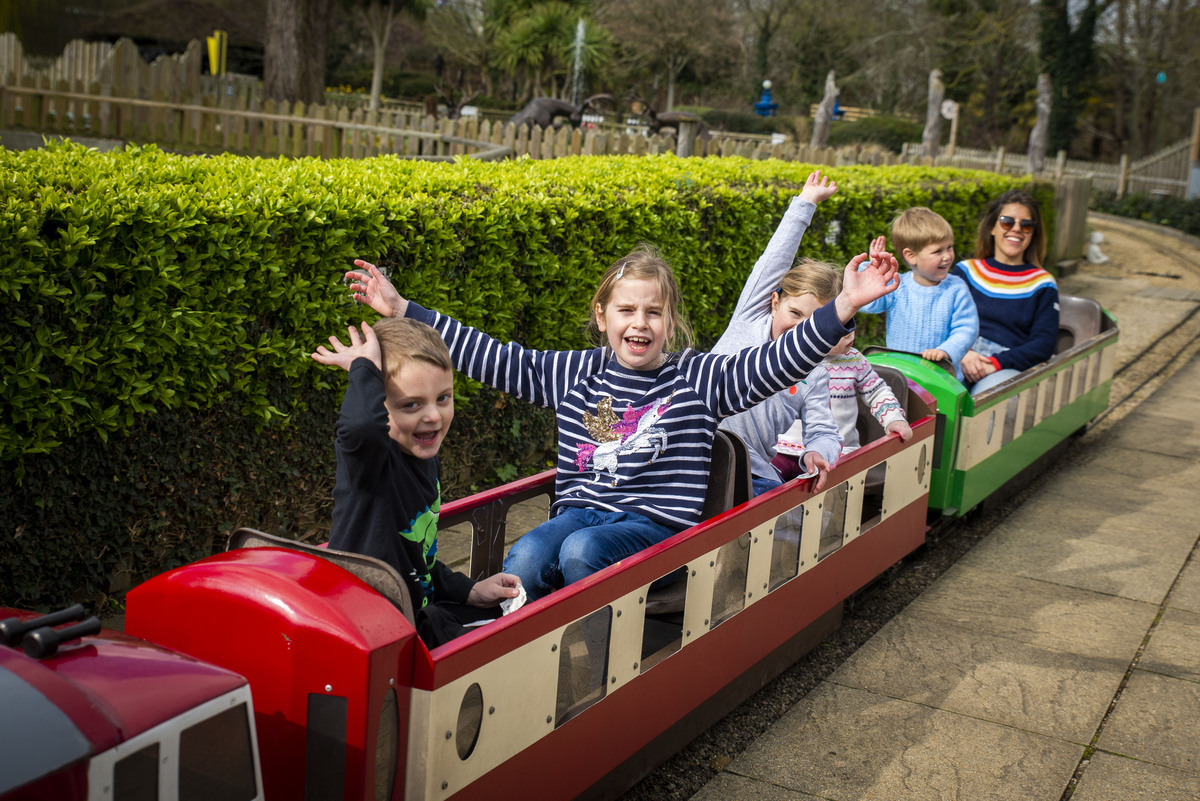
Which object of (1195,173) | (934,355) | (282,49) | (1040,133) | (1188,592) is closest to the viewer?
(1188,592)

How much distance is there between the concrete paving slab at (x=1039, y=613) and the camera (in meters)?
4.61

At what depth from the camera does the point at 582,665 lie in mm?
2793

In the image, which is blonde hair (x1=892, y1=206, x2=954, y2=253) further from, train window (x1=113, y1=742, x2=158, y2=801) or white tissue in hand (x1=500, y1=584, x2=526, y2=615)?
train window (x1=113, y1=742, x2=158, y2=801)

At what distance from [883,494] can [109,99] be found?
44.8ft

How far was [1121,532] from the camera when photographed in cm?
611

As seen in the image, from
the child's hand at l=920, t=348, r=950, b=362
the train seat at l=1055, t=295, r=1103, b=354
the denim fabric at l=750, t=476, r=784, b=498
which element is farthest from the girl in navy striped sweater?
the train seat at l=1055, t=295, r=1103, b=354

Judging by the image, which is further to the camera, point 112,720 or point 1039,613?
point 1039,613

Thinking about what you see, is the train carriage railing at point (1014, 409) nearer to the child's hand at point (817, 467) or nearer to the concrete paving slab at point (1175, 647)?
the concrete paving slab at point (1175, 647)

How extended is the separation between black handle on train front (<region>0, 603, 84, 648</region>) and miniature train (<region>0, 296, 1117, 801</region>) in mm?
346

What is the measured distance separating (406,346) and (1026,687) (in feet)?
9.87

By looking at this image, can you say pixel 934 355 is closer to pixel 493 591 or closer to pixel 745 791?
pixel 745 791

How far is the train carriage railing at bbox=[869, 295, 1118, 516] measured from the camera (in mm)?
5445

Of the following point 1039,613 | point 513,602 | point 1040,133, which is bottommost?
point 1039,613

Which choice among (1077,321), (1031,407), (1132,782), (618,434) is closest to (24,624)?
(618,434)
